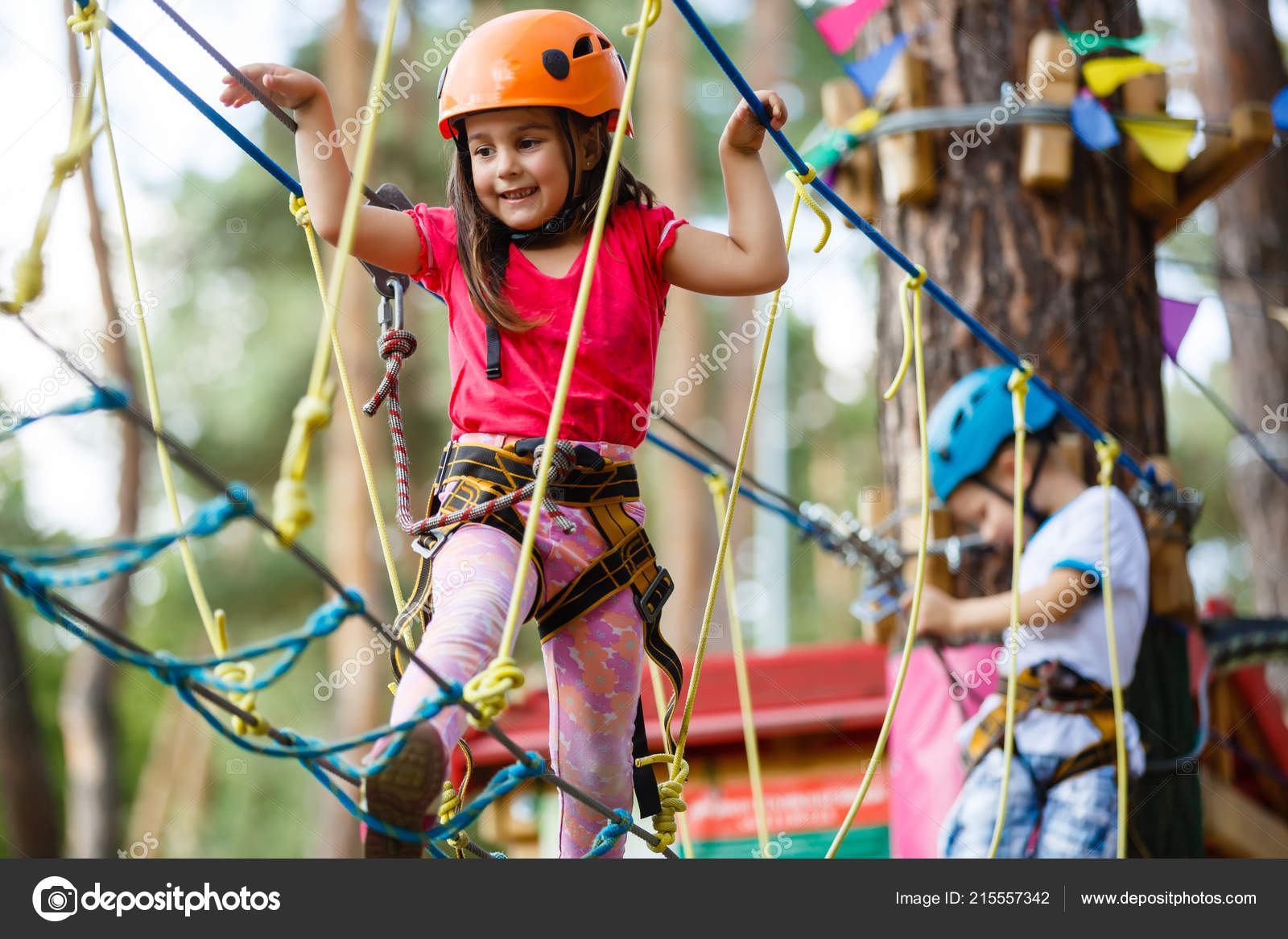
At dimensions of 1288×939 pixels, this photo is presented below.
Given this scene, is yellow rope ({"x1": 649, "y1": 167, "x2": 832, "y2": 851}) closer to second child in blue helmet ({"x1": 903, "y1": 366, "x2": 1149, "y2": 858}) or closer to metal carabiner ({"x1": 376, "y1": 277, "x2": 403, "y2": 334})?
metal carabiner ({"x1": 376, "y1": 277, "x2": 403, "y2": 334})

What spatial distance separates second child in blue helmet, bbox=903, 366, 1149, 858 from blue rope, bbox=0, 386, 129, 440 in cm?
222

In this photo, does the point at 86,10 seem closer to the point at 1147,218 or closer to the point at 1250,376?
the point at 1147,218

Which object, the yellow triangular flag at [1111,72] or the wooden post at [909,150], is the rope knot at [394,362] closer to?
the wooden post at [909,150]

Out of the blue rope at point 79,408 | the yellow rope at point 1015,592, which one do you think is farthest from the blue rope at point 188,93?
the yellow rope at point 1015,592

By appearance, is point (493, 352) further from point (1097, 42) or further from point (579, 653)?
point (1097, 42)

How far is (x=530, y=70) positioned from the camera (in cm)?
190

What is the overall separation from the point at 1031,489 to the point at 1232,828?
4.16 feet

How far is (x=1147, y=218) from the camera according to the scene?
12.5 ft

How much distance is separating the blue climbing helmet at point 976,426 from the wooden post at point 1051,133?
61 cm

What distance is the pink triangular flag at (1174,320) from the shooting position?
Answer: 3828 mm

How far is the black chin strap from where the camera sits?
3.38m

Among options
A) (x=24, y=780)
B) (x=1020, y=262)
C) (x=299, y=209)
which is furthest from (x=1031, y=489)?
(x=24, y=780)
